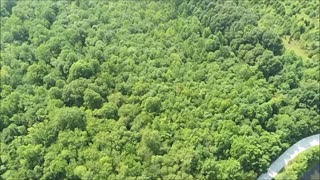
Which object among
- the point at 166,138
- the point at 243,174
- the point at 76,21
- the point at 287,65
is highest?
the point at 76,21

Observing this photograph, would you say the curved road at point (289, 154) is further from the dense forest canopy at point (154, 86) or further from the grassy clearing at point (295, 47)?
the grassy clearing at point (295, 47)

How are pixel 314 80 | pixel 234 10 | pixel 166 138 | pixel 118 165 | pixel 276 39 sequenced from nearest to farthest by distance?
1. pixel 118 165
2. pixel 166 138
3. pixel 314 80
4. pixel 276 39
5. pixel 234 10

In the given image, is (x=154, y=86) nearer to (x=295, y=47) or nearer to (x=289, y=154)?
(x=289, y=154)

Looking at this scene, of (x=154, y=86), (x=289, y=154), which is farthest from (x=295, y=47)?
(x=154, y=86)

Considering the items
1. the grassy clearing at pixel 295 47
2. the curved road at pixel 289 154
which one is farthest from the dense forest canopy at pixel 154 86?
the curved road at pixel 289 154

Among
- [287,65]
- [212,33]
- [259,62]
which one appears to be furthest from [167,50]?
[287,65]

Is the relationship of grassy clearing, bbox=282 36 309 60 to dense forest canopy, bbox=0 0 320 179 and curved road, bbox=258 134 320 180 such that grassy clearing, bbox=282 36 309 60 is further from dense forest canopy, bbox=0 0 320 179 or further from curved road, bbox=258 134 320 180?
curved road, bbox=258 134 320 180

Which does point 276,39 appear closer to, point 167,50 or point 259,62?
point 259,62
